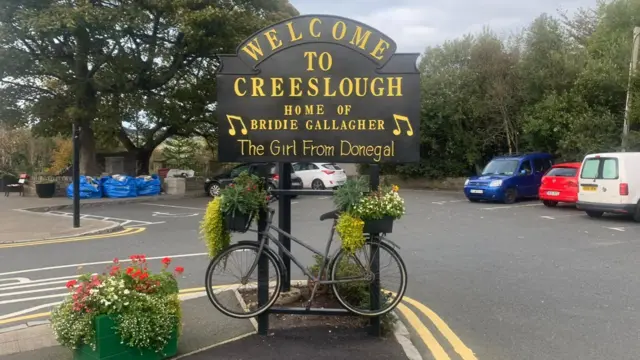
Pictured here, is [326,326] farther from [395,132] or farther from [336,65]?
[336,65]

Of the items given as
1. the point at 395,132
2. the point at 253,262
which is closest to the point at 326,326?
the point at 253,262

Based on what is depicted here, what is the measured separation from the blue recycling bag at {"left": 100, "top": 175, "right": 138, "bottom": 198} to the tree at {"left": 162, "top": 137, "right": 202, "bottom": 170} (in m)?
13.9

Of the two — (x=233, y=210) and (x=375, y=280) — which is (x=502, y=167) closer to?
(x=375, y=280)

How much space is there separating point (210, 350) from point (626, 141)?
59.6 ft

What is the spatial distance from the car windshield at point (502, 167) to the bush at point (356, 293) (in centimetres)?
1592

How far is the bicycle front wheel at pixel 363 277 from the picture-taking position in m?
5.10

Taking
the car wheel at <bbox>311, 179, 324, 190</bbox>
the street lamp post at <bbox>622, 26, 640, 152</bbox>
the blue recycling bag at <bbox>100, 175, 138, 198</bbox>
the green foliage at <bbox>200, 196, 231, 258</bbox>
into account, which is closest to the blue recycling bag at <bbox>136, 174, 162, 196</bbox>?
the blue recycling bag at <bbox>100, 175, 138, 198</bbox>

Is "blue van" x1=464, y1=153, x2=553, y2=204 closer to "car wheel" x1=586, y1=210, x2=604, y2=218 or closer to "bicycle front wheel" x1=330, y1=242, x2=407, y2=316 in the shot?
"car wheel" x1=586, y1=210, x2=604, y2=218

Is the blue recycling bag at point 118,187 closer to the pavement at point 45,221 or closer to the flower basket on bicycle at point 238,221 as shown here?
the pavement at point 45,221

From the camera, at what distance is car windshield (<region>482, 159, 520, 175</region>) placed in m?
20.1

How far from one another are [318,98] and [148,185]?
2076 centimetres

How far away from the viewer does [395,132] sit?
520 centimetres

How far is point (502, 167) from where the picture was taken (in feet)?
67.2

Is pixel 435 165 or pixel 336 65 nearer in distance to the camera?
pixel 336 65
